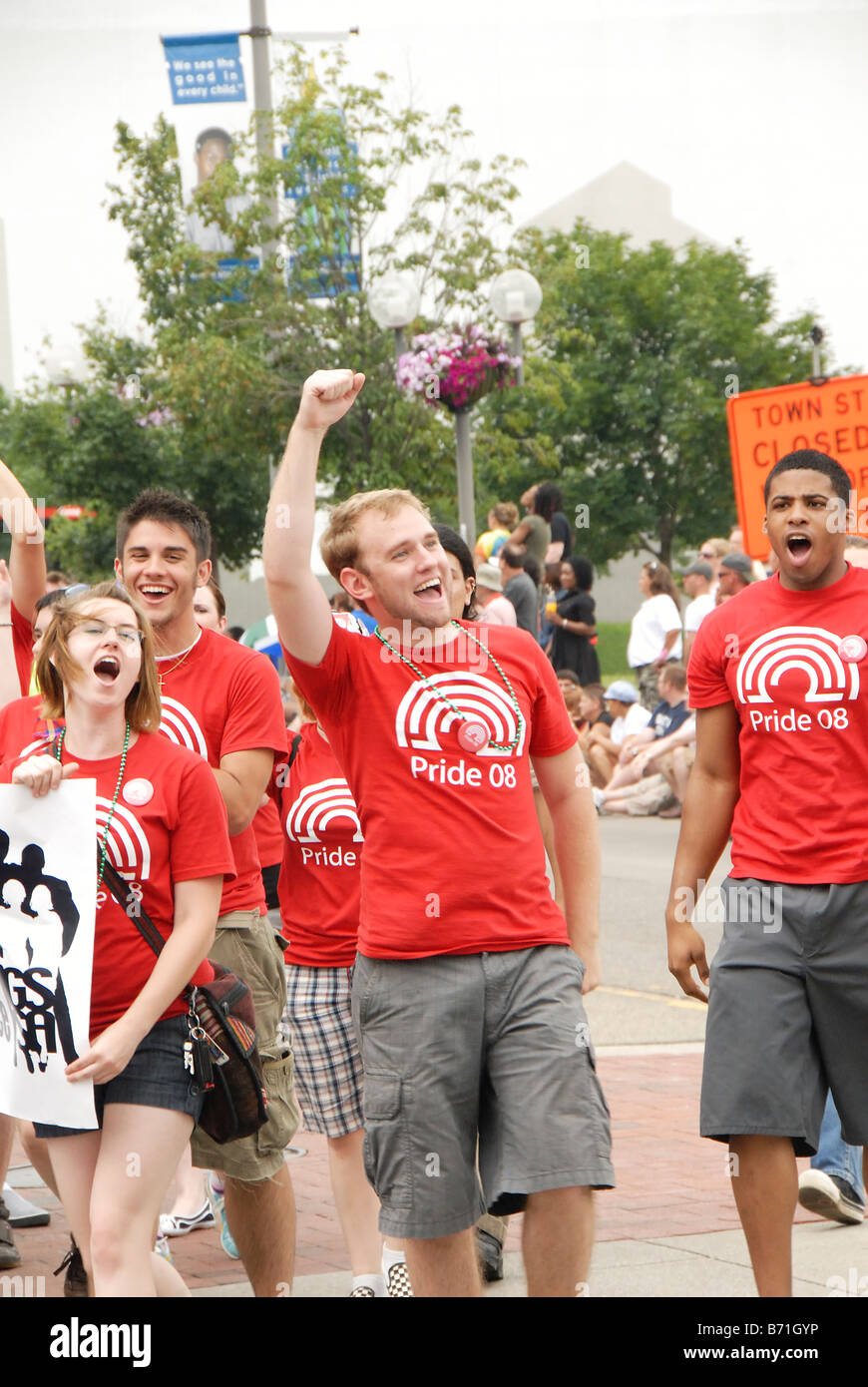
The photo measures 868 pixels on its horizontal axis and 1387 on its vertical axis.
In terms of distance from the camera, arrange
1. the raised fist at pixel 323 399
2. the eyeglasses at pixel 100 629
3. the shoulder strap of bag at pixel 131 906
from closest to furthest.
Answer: the raised fist at pixel 323 399, the shoulder strap of bag at pixel 131 906, the eyeglasses at pixel 100 629

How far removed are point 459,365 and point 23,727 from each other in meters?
11.1

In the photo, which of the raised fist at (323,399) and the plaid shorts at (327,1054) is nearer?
the raised fist at (323,399)

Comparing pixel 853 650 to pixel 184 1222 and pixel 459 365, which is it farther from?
pixel 459 365

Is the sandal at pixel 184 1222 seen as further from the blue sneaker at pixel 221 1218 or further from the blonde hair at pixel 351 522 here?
the blonde hair at pixel 351 522

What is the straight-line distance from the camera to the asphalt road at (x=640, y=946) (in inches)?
343

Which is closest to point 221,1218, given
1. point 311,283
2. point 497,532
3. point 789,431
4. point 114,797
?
point 114,797

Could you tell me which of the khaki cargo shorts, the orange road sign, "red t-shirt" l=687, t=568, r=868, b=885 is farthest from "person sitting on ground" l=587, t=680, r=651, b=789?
"red t-shirt" l=687, t=568, r=868, b=885

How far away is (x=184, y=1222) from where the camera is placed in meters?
5.61

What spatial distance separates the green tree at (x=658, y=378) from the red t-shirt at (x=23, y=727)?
135 feet

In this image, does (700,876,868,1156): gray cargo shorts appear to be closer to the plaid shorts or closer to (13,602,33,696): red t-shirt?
the plaid shorts

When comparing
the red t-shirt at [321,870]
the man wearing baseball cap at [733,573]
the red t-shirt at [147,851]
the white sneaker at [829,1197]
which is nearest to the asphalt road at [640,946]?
the white sneaker at [829,1197]
